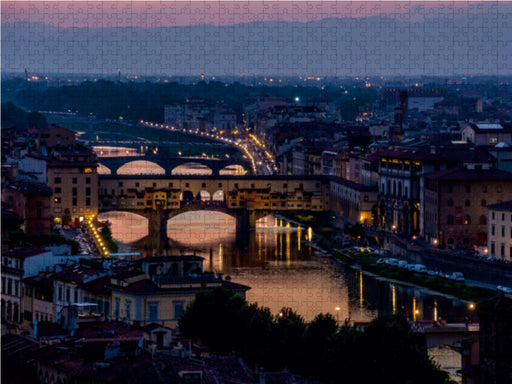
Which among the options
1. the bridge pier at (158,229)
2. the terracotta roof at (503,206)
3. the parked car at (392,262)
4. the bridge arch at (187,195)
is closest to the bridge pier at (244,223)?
the bridge pier at (158,229)

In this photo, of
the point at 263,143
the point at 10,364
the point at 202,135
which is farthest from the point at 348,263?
the point at 202,135

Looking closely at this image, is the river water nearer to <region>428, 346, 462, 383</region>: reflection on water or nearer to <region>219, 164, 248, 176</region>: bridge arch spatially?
<region>428, 346, 462, 383</region>: reflection on water

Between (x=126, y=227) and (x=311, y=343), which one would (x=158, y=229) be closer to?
(x=126, y=227)

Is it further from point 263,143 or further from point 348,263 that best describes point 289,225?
point 263,143

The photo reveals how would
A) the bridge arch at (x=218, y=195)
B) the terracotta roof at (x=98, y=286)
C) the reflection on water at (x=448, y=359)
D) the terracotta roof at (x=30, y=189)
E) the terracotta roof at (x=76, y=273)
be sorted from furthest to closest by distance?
the bridge arch at (x=218, y=195)
the terracotta roof at (x=30, y=189)
the terracotta roof at (x=76, y=273)
the terracotta roof at (x=98, y=286)
the reflection on water at (x=448, y=359)

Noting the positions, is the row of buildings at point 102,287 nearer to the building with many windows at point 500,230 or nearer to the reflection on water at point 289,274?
the reflection on water at point 289,274

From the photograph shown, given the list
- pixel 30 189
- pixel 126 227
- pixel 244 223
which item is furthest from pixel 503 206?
pixel 126 227

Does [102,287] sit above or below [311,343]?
above
